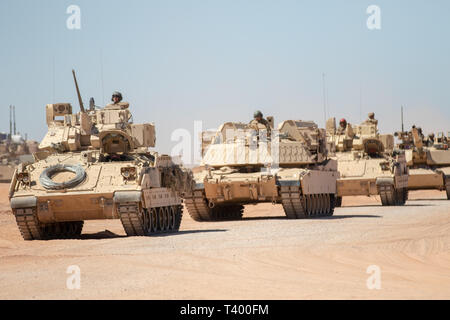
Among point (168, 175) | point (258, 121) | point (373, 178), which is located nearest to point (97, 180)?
point (168, 175)

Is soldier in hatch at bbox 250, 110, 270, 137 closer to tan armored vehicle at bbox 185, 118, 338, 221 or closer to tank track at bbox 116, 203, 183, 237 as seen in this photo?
tan armored vehicle at bbox 185, 118, 338, 221

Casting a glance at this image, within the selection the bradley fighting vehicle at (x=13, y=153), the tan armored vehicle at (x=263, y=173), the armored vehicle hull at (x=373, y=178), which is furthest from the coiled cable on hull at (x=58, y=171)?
the bradley fighting vehicle at (x=13, y=153)

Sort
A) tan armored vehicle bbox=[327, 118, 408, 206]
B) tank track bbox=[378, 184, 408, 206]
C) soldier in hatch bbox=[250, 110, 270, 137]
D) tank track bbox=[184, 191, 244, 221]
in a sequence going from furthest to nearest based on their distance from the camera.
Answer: tan armored vehicle bbox=[327, 118, 408, 206]
tank track bbox=[378, 184, 408, 206]
soldier in hatch bbox=[250, 110, 270, 137]
tank track bbox=[184, 191, 244, 221]

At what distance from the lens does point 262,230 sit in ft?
71.8

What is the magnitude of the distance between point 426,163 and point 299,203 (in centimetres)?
1709

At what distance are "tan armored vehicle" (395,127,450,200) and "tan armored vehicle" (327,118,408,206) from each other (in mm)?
1404

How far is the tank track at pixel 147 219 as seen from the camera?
20516 mm

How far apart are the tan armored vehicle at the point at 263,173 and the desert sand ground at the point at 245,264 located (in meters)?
4.56

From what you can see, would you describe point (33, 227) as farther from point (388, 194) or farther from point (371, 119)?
point (371, 119)

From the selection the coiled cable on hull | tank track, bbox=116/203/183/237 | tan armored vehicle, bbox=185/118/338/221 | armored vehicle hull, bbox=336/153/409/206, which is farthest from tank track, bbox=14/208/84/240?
armored vehicle hull, bbox=336/153/409/206

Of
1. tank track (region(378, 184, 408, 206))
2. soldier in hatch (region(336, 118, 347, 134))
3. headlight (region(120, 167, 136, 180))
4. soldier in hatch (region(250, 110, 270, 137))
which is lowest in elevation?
tank track (region(378, 184, 408, 206))

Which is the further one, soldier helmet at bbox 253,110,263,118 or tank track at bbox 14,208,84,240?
soldier helmet at bbox 253,110,263,118

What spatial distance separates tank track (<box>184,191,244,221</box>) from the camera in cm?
2850
